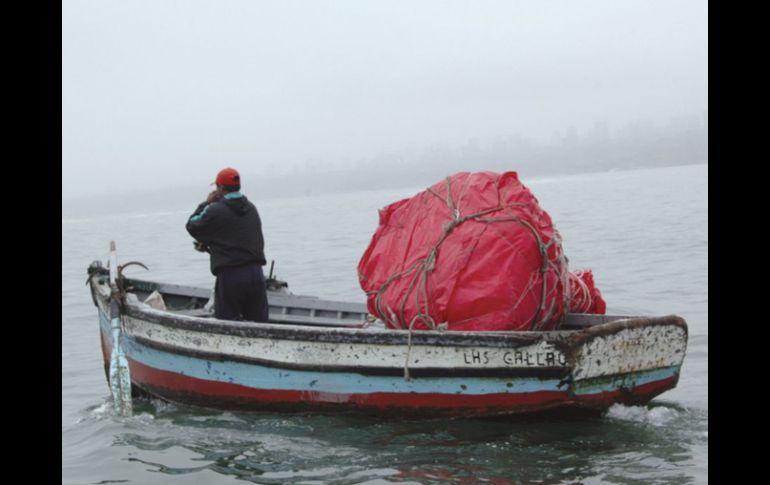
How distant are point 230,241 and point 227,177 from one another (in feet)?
1.96

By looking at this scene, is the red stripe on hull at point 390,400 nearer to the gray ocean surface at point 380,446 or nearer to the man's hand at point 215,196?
the gray ocean surface at point 380,446

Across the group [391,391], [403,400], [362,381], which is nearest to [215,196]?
[362,381]

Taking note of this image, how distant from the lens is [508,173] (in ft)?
24.3

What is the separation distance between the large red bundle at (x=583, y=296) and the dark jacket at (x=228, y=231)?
9.40 feet

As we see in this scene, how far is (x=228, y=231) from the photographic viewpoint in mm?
8125

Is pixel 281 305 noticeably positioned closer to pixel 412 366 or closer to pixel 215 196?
pixel 215 196

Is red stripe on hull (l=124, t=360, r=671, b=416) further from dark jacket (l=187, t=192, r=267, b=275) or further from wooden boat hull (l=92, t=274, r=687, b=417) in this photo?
dark jacket (l=187, t=192, r=267, b=275)

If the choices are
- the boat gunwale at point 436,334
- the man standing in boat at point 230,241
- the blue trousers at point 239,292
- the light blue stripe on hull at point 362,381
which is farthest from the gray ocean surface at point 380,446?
the man standing in boat at point 230,241

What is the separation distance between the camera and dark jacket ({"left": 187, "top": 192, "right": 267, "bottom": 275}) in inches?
317

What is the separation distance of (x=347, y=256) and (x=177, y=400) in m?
21.6

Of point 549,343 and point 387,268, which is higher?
point 387,268

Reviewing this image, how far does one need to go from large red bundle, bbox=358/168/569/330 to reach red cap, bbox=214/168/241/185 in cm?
170
